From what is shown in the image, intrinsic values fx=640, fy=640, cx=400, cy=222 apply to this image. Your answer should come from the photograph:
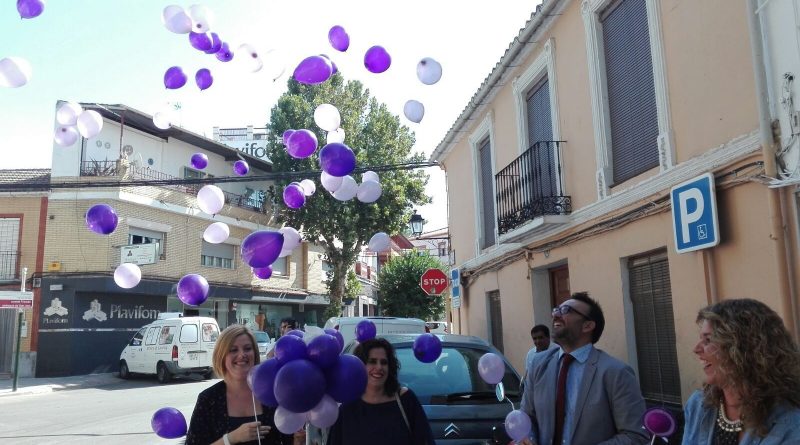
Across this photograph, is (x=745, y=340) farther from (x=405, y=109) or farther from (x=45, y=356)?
(x=45, y=356)

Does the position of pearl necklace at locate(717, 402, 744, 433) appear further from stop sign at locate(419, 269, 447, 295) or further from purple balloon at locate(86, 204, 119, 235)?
stop sign at locate(419, 269, 447, 295)

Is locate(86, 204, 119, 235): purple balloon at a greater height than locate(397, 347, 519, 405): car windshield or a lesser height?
greater

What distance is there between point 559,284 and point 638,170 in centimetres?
312

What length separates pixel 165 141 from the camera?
79.5 feet

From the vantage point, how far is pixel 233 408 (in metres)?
3.22

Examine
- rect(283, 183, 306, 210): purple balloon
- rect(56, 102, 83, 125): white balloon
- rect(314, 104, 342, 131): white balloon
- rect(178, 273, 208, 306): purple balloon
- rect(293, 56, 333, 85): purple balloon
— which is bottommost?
rect(178, 273, 208, 306): purple balloon

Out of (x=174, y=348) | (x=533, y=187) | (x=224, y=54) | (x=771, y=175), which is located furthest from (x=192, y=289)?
(x=174, y=348)

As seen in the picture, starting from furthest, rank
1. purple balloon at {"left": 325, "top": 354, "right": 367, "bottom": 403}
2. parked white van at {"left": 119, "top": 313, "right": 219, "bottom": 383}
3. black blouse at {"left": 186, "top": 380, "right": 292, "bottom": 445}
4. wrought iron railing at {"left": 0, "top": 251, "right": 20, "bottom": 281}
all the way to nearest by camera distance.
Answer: wrought iron railing at {"left": 0, "top": 251, "right": 20, "bottom": 281}, parked white van at {"left": 119, "top": 313, "right": 219, "bottom": 383}, black blouse at {"left": 186, "top": 380, "right": 292, "bottom": 445}, purple balloon at {"left": 325, "top": 354, "right": 367, "bottom": 403}

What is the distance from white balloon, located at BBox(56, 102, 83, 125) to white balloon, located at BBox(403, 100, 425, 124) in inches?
114

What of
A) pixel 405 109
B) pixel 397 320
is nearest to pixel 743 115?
pixel 405 109

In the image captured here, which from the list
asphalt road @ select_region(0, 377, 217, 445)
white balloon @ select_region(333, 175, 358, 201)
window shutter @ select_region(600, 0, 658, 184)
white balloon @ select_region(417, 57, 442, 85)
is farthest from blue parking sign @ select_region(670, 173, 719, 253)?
asphalt road @ select_region(0, 377, 217, 445)

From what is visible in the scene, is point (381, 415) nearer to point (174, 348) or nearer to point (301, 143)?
point (301, 143)

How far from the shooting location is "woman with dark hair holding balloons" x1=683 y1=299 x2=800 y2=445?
1.96 m

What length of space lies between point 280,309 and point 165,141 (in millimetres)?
10086
